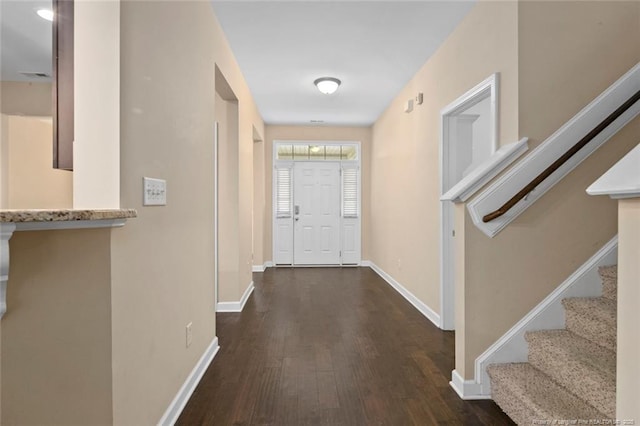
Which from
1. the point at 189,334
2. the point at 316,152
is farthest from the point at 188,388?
the point at 316,152

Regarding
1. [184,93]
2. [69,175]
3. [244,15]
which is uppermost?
[244,15]

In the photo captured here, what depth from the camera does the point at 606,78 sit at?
6.97 feet

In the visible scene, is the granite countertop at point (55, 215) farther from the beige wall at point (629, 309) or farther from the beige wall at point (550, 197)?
the beige wall at point (550, 197)

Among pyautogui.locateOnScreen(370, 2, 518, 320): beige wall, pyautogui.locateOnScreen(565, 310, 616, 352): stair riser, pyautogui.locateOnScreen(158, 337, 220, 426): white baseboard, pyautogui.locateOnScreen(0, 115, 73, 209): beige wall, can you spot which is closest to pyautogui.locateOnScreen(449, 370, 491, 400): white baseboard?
pyautogui.locateOnScreen(565, 310, 616, 352): stair riser

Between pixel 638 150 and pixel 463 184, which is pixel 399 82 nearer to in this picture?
pixel 463 184

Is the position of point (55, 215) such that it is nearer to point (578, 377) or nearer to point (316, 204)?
point (578, 377)

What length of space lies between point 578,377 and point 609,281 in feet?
2.25

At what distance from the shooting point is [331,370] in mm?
2352

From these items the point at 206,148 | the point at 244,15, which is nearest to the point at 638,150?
the point at 206,148

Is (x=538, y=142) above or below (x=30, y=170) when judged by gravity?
above

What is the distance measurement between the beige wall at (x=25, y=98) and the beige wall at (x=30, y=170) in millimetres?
23

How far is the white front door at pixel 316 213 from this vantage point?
6344 mm

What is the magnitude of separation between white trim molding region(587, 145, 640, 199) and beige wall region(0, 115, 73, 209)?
1.82 metres

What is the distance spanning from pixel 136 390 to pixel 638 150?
1.98 m
